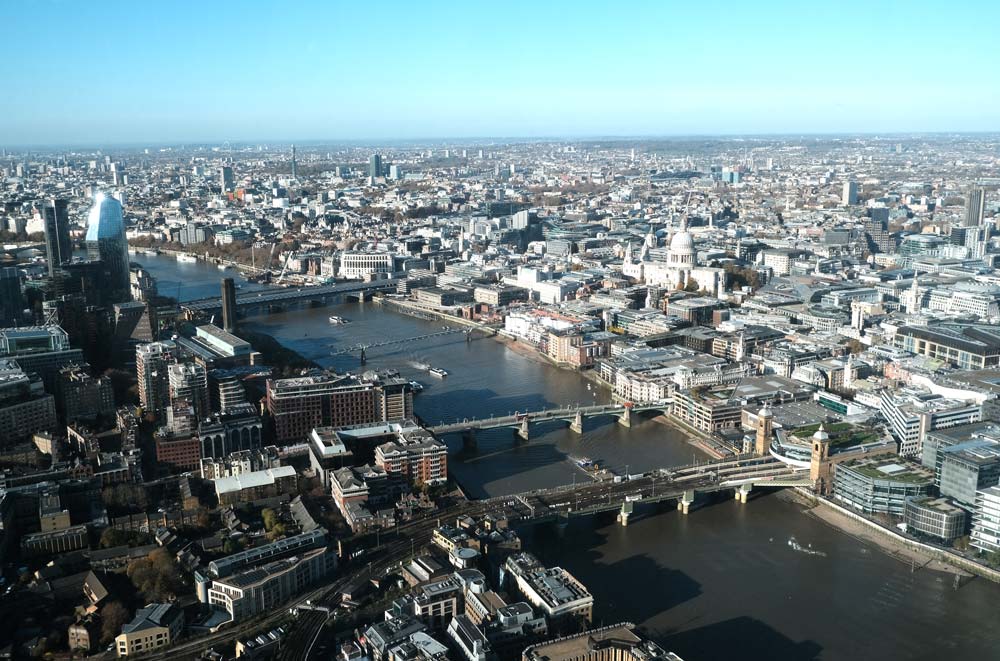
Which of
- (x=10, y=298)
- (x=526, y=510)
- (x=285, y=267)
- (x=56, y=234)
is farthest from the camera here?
(x=285, y=267)

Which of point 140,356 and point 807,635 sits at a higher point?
point 140,356

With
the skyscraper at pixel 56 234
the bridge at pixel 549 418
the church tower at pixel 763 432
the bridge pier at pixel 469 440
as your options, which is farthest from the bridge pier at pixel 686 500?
the skyscraper at pixel 56 234

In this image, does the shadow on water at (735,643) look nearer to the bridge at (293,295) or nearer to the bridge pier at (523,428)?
the bridge pier at (523,428)

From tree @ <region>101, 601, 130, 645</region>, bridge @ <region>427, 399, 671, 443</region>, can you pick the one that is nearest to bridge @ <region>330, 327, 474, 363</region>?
bridge @ <region>427, 399, 671, 443</region>

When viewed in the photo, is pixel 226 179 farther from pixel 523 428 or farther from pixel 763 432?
pixel 763 432

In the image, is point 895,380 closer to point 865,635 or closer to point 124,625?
point 865,635

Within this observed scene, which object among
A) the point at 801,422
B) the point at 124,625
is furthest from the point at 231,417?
the point at 801,422

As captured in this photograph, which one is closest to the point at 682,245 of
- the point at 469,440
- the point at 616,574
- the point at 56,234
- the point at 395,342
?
the point at 395,342

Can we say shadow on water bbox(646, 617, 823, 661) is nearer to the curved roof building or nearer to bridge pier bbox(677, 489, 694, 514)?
bridge pier bbox(677, 489, 694, 514)
